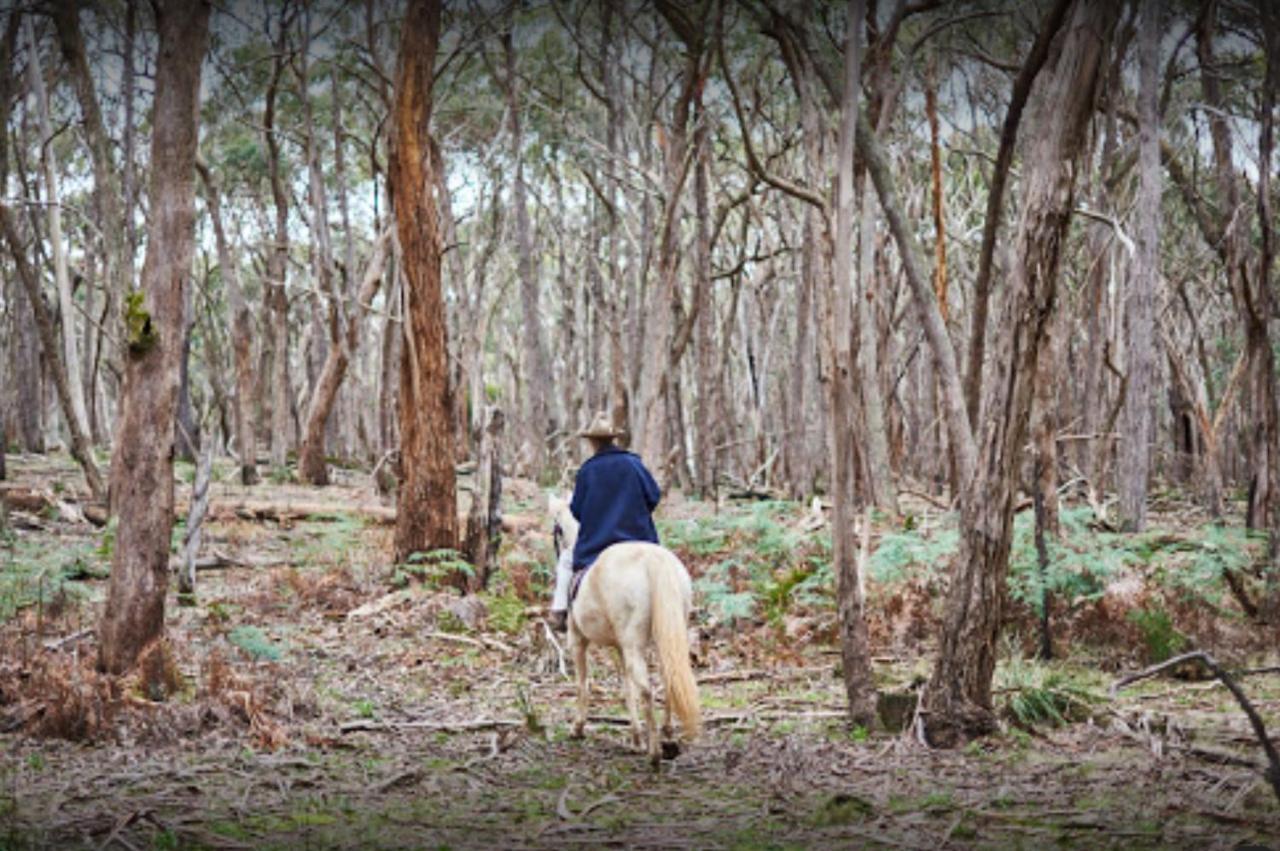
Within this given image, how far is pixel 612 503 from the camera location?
7.14 metres

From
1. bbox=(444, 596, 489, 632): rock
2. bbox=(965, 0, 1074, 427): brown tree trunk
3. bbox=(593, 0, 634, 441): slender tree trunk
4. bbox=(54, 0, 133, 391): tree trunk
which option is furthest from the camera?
bbox=(593, 0, 634, 441): slender tree trunk

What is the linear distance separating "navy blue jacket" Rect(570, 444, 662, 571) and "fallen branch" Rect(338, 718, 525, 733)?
1.07 meters

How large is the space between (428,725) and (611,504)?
5.62 ft

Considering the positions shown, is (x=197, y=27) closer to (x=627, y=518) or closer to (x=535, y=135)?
(x=627, y=518)

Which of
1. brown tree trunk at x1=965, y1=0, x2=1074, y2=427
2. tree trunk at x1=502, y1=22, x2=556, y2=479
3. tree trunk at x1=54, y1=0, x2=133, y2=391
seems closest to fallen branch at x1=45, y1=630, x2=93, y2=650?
tree trunk at x1=54, y1=0, x2=133, y2=391

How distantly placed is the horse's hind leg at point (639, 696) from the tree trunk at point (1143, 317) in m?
9.55

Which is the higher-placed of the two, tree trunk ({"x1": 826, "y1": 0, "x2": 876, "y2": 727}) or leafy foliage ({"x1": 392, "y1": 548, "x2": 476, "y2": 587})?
tree trunk ({"x1": 826, "y1": 0, "x2": 876, "y2": 727})

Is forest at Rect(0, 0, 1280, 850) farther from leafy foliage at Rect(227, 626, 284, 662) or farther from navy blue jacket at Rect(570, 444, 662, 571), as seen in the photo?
navy blue jacket at Rect(570, 444, 662, 571)

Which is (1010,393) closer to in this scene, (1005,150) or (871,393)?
(1005,150)

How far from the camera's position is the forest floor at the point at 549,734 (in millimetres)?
4910

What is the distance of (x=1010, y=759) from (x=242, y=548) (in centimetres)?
1002

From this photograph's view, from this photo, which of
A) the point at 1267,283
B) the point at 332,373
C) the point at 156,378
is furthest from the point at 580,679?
the point at 332,373

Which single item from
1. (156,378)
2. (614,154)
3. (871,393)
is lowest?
(156,378)

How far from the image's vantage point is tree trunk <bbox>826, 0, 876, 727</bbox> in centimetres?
650
